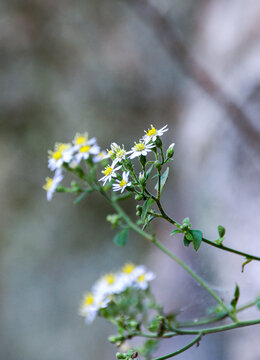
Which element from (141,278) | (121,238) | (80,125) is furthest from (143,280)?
(80,125)

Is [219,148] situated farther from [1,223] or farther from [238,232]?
[1,223]

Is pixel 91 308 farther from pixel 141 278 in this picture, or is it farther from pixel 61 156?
pixel 61 156

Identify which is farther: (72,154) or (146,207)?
(72,154)

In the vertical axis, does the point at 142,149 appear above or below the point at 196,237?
above

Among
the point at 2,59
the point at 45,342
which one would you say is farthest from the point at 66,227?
the point at 2,59

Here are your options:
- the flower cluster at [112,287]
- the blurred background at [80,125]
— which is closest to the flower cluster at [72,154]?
the flower cluster at [112,287]

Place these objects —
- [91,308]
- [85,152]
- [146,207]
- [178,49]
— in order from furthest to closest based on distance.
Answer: [178,49], [91,308], [85,152], [146,207]

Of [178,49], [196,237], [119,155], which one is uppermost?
[178,49]

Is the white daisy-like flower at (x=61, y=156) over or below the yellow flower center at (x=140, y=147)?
over

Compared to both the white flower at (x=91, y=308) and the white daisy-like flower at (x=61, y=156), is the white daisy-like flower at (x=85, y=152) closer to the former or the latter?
the white daisy-like flower at (x=61, y=156)
